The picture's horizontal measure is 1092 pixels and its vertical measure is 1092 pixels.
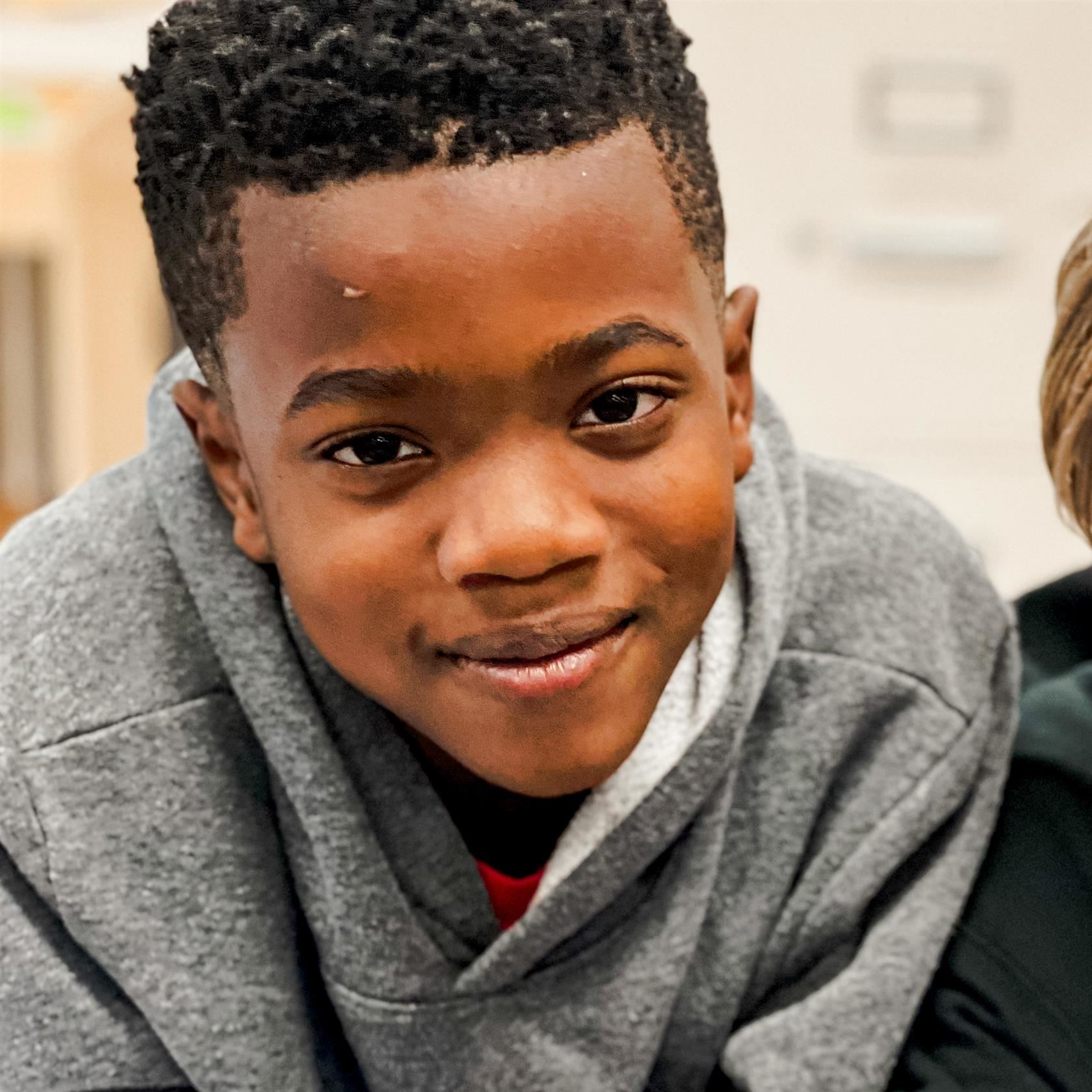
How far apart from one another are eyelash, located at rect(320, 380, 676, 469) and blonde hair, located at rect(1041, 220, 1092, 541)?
248 mm

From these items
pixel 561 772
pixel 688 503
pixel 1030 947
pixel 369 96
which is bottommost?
pixel 1030 947

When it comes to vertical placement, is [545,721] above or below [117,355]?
above

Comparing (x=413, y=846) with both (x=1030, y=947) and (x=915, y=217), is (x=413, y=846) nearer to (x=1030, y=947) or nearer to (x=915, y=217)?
(x=1030, y=947)

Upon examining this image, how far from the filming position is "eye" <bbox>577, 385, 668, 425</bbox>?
1.76ft

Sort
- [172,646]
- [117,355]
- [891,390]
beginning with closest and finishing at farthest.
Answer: [172,646] < [891,390] < [117,355]

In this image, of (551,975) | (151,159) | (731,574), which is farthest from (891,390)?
(151,159)

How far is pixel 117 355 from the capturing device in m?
2.24

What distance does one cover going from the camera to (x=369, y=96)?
19.3 inches

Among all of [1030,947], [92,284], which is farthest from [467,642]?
[92,284]

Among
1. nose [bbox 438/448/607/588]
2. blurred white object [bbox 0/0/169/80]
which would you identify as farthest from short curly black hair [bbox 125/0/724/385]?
blurred white object [bbox 0/0/169/80]

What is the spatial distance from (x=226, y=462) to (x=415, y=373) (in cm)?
16

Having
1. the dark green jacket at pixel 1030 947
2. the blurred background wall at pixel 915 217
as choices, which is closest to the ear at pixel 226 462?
the dark green jacket at pixel 1030 947

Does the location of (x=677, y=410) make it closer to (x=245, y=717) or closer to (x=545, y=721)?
(x=545, y=721)

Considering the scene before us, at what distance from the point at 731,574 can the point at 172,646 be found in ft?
0.87
